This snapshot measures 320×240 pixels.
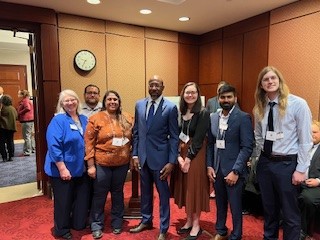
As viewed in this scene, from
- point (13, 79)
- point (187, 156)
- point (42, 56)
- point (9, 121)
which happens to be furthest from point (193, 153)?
point (13, 79)

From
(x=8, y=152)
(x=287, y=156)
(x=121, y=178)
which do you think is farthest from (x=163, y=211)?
(x=8, y=152)

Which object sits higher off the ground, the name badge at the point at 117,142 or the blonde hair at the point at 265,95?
the blonde hair at the point at 265,95

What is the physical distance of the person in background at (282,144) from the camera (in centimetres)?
204

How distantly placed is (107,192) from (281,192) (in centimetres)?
163

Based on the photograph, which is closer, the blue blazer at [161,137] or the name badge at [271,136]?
the name badge at [271,136]

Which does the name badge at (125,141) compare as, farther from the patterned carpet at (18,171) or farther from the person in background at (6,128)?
the person in background at (6,128)

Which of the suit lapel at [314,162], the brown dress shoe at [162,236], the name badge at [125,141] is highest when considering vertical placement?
the name badge at [125,141]

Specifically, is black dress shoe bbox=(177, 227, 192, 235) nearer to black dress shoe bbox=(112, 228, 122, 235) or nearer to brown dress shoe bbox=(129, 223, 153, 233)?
brown dress shoe bbox=(129, 223, 153, 233)

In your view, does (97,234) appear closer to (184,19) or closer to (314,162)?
(314,162)

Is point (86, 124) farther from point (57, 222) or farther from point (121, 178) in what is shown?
point (57, 222)

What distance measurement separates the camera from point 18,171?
5133 mm

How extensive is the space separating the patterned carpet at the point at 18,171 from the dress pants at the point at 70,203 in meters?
2.25

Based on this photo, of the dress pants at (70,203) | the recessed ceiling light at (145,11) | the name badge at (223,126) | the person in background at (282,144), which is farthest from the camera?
the recessed ceiling light at (145,11)

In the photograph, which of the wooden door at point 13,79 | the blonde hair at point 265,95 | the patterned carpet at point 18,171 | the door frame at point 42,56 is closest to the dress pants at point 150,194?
the blonde hair at point 265,95
